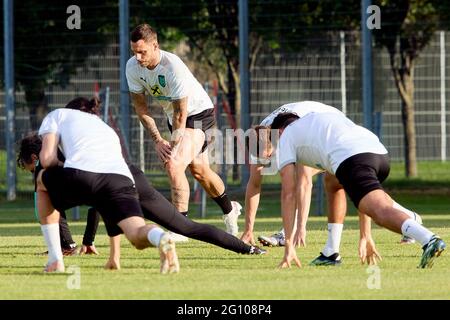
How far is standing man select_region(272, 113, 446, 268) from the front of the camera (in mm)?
9867

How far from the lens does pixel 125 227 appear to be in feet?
31.7

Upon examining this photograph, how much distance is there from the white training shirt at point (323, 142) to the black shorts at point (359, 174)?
52 millimetres

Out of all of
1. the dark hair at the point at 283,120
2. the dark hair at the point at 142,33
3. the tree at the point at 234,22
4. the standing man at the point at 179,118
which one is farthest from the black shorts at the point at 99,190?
the tree at the point at 234,22

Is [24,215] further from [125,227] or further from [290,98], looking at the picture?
[125,227]

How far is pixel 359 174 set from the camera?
9938 mm

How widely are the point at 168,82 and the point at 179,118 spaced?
407 mm

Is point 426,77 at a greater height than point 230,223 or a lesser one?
greater

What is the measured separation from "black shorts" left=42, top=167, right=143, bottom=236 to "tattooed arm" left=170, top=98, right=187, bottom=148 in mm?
3538

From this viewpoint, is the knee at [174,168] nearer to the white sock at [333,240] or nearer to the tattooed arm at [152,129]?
the tattooed arm at [152,129]

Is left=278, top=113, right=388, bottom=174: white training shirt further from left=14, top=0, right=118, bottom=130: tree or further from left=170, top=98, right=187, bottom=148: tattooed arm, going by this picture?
left=14, top=0, right=118, bottom=130: tree
